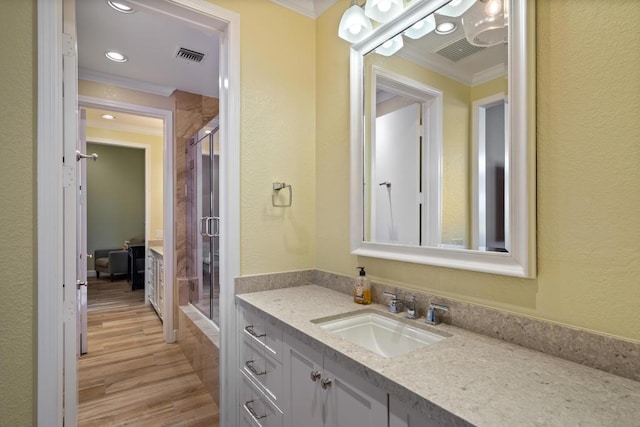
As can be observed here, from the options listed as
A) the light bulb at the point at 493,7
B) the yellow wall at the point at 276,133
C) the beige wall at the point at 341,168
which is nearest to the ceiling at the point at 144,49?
the yellow wall at the point at 276,133

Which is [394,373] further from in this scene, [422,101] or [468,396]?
[422,101]

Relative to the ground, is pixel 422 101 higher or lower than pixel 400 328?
higher

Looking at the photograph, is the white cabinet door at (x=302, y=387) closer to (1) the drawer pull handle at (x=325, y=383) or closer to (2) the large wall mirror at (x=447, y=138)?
(1) the drawer pull handle at (x=325, y=383)

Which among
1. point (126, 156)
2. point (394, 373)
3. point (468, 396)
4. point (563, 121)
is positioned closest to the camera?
point (468, 396)

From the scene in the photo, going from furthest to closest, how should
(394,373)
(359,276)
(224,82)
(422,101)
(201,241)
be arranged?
(201,241) → (224,82) → (359,276) → (422,101) → (394,373)

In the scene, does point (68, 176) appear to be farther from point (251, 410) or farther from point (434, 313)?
point (434, 313)

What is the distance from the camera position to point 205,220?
120 inches

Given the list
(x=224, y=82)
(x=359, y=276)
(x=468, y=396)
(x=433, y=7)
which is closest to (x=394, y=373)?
(x=468, y=396)

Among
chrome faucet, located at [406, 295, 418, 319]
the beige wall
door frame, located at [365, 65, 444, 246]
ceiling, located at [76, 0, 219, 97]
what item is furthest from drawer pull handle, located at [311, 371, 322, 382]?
ceiling, located at [76, 0, 219, 97]

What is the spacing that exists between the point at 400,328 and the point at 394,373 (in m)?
0.48

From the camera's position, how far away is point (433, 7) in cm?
135

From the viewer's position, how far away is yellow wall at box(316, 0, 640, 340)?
858 mm

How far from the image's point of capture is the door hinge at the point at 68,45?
1.33 m

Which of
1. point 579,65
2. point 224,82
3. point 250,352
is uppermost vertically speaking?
point 224,82
